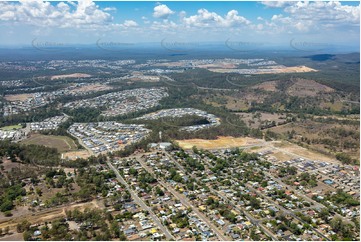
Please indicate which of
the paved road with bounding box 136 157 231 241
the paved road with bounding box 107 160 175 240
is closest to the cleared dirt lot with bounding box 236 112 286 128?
the paved road with bounding box 136 157 231 241

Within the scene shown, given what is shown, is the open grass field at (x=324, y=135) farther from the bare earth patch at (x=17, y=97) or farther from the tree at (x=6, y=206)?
the bare earth patch at (x=17, y=97)

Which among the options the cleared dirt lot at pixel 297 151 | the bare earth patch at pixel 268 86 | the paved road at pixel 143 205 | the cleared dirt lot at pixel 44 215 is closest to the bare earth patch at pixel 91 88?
the bare earth patch at pixel 268 86

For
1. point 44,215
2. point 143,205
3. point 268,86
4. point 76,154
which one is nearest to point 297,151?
point 143,205

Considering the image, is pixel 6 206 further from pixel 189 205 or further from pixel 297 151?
pixel 297 151

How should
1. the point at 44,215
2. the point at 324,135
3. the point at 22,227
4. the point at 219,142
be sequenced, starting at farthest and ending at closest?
the point at 324,135
the point at 219,142
the point at 44,215
the point at 22,227

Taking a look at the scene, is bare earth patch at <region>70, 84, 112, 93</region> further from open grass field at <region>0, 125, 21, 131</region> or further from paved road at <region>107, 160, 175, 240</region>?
paved road at <region>107, 160, 175, 240</region>

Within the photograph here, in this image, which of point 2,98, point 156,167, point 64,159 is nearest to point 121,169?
point 156,167

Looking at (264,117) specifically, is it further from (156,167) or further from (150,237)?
(150,237)
